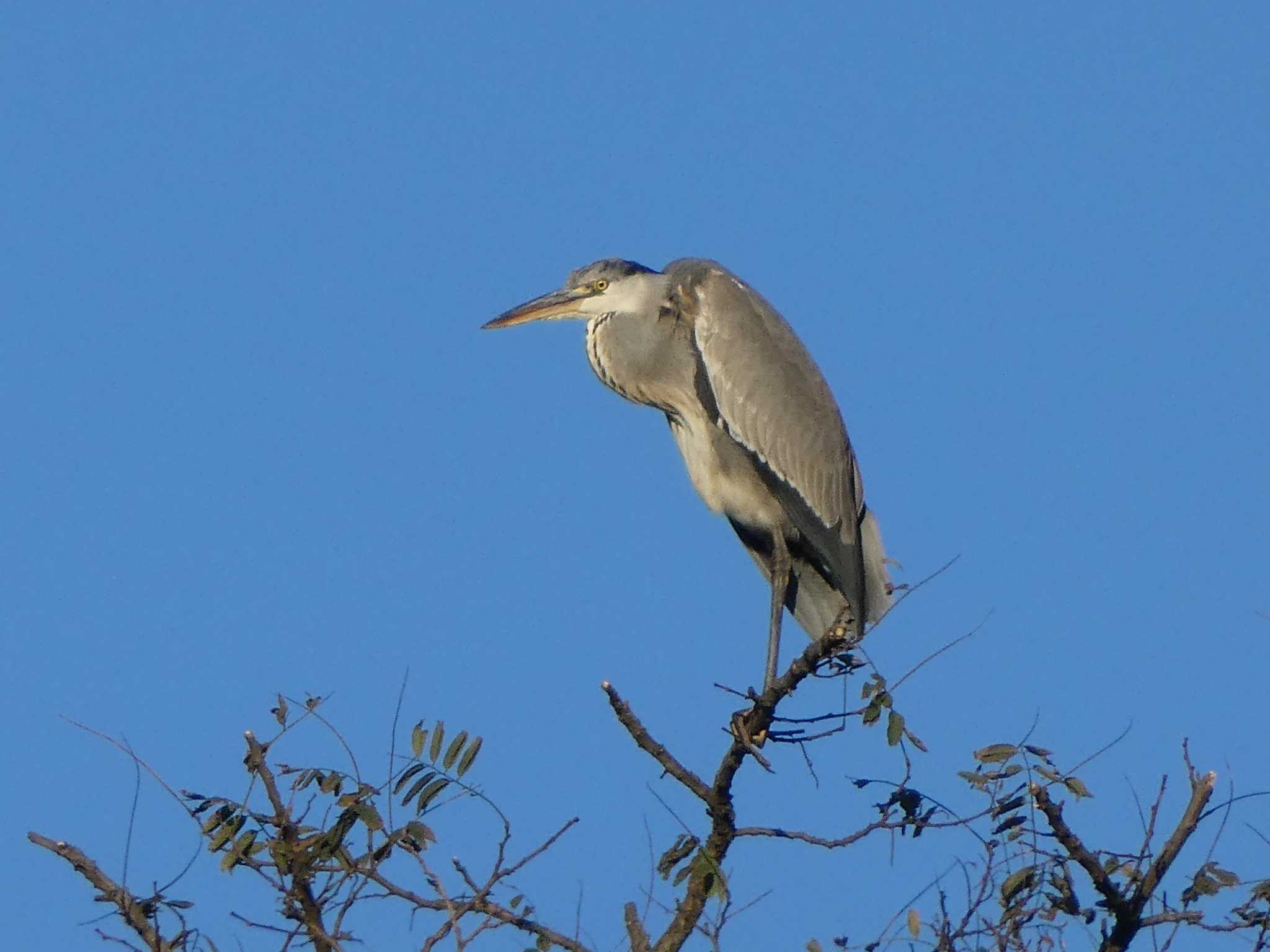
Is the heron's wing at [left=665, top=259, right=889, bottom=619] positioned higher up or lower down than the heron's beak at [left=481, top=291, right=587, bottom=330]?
lower down

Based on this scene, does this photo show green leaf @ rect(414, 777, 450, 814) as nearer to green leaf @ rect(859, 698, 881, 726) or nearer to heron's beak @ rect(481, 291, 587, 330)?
green leaf @ rect(859, 698, 881, 726)

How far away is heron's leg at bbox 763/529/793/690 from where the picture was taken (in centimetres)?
501

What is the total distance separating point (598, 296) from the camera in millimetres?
5781

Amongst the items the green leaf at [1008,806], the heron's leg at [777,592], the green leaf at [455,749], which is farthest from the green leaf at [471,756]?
the heron's leg at [777,592]

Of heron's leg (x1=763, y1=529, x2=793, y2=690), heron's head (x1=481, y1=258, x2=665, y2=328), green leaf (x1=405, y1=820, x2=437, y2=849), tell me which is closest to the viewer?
green leaf (x1=405, y1=820, x2=437, y2=849)

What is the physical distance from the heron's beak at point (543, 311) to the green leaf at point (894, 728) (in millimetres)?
2857

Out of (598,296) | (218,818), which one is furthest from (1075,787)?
(598,296)

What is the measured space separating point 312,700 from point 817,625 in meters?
2.71

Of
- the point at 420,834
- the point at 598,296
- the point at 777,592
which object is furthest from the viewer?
the point at 598,296

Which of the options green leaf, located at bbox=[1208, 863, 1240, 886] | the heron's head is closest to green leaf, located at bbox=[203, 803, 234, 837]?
green leaf, located at bbox=[1208, 863, 1240, 886]

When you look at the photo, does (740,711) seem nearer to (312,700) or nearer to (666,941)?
(666,941)

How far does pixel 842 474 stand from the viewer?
17.9 ft

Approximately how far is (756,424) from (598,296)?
0.79 metres

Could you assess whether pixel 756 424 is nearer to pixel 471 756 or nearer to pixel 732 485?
pixel 732 485
